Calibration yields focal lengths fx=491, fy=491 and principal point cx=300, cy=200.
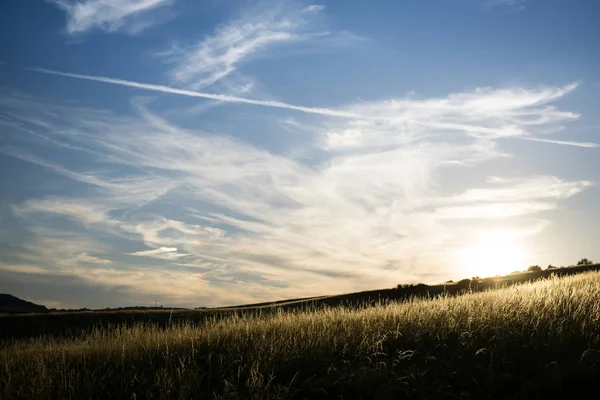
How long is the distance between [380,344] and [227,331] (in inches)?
151

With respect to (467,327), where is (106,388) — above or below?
below

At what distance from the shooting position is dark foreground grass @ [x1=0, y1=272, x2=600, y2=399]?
8500mm

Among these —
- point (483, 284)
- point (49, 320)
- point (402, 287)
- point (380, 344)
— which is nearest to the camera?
point (380, 344)

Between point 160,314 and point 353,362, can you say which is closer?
point 353,362

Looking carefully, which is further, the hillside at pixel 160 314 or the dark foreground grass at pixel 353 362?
the hillside at pixel 160 314

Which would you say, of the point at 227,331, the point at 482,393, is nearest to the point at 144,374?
the point at 227,331

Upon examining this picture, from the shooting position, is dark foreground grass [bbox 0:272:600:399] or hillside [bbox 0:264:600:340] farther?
hillside [bbox 0:264:600:340]

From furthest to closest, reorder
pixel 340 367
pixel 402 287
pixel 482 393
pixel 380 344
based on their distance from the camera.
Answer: pixel 402 287
pixel 380 344
pixel 340 367
pixel 482 393

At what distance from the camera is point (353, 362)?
31.1 ft

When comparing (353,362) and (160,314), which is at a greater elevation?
(353,362)

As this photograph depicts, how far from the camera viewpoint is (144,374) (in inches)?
372

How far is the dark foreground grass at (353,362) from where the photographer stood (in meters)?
8.50

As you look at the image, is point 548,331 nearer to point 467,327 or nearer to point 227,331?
point 467,327

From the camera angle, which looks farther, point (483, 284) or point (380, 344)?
point (483, 284)
